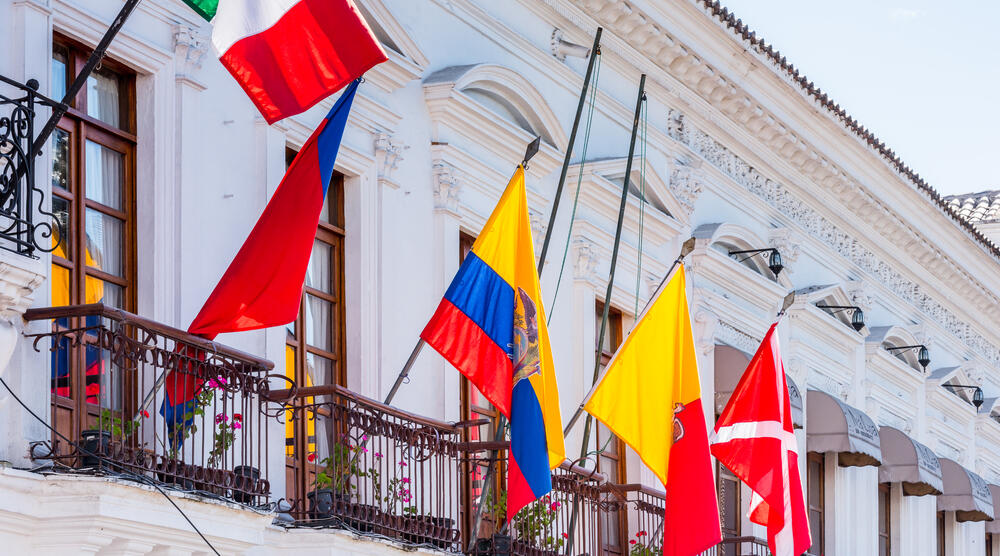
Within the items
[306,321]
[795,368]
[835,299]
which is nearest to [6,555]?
[306,321]

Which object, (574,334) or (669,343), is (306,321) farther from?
(574,334)

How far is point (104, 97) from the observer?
10.1 metres

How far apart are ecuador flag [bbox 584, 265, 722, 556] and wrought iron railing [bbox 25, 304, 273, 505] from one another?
2.88m

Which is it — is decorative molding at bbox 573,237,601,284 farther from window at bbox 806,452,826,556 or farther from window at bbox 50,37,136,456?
window at bbox 806,452,826,556

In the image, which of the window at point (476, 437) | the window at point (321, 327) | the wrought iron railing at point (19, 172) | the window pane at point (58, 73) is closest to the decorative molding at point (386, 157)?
the window at point (321, 327)

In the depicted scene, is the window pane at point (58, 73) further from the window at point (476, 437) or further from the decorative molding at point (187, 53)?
the window at point (476, 437)

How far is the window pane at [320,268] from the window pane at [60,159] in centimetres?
239

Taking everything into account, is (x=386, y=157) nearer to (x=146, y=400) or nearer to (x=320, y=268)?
(x=320, y=268)

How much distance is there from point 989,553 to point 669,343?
48.3 ft

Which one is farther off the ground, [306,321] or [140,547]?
[306,321]

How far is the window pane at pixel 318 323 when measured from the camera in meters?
11.7

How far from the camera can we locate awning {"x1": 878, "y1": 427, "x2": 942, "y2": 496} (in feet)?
67.3

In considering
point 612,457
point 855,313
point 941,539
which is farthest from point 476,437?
point 941,539

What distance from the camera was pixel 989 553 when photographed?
25.5m
